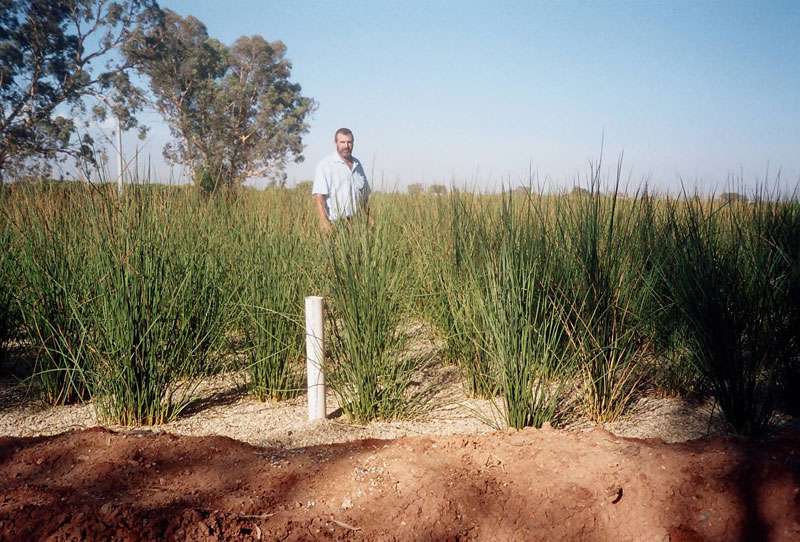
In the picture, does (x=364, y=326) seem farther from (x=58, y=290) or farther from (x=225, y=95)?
(x=225, y=95)

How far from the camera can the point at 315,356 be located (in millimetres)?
3031

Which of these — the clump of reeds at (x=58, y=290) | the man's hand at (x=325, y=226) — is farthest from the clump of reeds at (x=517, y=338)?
the clump of reeds at (x=58, y=290)

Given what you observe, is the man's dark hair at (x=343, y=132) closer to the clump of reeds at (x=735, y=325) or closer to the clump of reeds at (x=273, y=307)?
the clump of reeds at (x=273, y=307)

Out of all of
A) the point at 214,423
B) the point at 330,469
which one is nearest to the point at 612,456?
the point at 330,469

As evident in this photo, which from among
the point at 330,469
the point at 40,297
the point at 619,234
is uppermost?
the point at 619,234

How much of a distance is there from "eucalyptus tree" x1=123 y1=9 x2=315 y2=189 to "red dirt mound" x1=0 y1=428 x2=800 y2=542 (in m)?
17.9

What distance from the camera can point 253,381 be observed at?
136 inches

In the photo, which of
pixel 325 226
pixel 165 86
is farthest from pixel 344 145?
pixel 165 86

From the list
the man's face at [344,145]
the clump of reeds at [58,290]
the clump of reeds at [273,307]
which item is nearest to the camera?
the clump of reeds at [58,290]

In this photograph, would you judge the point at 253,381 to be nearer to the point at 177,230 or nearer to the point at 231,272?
the point at 231,272

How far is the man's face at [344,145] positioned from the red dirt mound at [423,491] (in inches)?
135

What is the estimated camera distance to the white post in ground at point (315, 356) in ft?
9.82

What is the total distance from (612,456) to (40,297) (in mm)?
3075

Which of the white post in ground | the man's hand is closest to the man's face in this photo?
the man's hand
